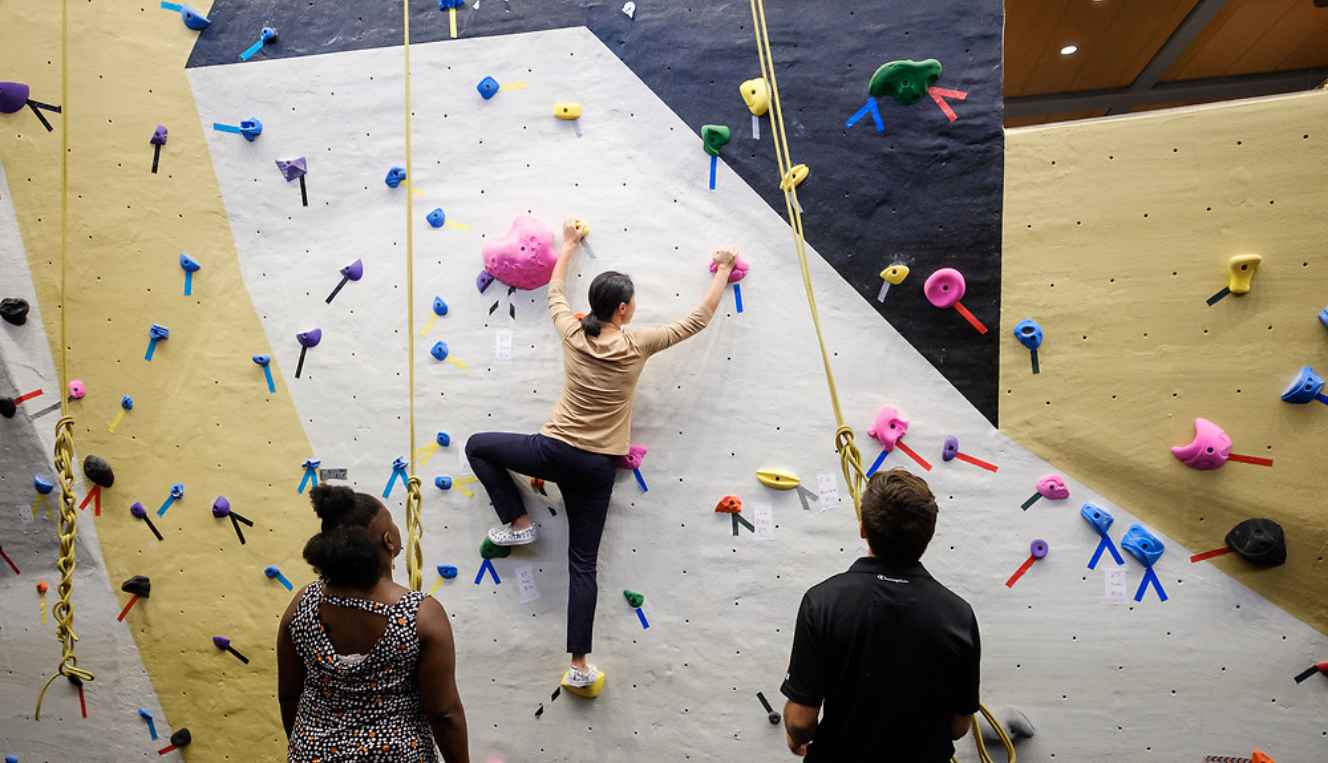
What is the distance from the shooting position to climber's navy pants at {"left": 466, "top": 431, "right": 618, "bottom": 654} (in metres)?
2.21

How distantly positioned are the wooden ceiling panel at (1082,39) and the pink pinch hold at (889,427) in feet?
7.30

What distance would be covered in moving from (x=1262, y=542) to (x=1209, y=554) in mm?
127

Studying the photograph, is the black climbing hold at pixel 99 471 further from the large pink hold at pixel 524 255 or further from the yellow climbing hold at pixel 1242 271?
the yellow climbing hold at pixel 1242 271

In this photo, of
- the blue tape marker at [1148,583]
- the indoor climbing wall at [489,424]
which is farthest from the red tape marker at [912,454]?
the blue tape marker at [1148,583]

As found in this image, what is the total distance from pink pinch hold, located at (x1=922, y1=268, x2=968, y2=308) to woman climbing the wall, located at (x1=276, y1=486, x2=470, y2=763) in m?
1.63

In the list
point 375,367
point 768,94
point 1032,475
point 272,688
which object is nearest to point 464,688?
point 272,688

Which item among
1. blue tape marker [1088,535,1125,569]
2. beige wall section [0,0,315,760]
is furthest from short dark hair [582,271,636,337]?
blue tape marker [1088,535,1125,569]

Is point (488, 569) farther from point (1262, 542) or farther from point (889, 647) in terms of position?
point (1262, 542)

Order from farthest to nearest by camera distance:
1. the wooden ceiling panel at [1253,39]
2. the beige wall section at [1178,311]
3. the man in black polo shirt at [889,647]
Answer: the wooden ceiling panel at [1253,39] → the beige wall section at [1178,311] → the man in black polo shirt at [889,647]

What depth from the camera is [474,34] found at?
2.51 m

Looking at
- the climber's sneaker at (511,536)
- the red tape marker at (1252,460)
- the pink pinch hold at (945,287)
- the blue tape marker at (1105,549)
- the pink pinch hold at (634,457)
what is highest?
the pink pinch hold at (945,287)

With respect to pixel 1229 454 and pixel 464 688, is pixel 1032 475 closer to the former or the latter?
pixel 1229 454

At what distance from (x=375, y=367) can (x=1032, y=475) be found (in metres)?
2.19

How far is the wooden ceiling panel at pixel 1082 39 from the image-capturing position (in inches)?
130
